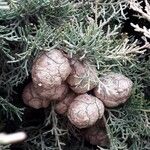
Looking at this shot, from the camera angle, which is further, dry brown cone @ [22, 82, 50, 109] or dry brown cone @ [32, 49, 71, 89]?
dry brown cone @ [22, 82, 50, 109]

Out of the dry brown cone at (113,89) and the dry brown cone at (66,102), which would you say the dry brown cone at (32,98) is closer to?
the dry brown cone at (66,102)

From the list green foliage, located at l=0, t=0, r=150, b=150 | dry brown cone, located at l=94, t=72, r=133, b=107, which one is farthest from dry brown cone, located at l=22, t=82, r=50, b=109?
dry brown cone, located at l=94, t=72, r=133, b=107

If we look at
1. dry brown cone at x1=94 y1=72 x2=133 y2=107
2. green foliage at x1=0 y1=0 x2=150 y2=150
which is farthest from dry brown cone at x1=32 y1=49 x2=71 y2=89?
dry brown cone at x1=94 y1=72 x2=133 y2=107

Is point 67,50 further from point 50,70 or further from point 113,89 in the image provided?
point 113,89

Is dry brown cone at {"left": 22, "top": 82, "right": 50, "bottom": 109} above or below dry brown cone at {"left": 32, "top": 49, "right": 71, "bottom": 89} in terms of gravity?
below

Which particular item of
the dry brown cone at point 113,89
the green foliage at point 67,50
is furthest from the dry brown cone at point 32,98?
the dry brown cone at point 113,89

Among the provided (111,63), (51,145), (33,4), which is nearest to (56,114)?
(51,145)

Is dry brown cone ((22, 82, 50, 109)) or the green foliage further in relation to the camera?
dry brown cone ((22, 82, 50, 109))

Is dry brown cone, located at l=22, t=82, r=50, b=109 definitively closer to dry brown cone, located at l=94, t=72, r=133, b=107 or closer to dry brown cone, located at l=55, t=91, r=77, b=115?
dry brown cone, located at l=55, t=91, r=77, b=115

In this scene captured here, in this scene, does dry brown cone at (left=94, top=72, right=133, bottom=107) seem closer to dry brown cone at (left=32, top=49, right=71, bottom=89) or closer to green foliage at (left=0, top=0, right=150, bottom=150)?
green foliage at (left=0, top=0, right=150, bottom=150)

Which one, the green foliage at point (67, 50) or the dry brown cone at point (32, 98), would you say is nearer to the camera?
the green foliage at point (67, 50)

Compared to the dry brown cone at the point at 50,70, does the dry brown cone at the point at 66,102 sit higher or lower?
lower
